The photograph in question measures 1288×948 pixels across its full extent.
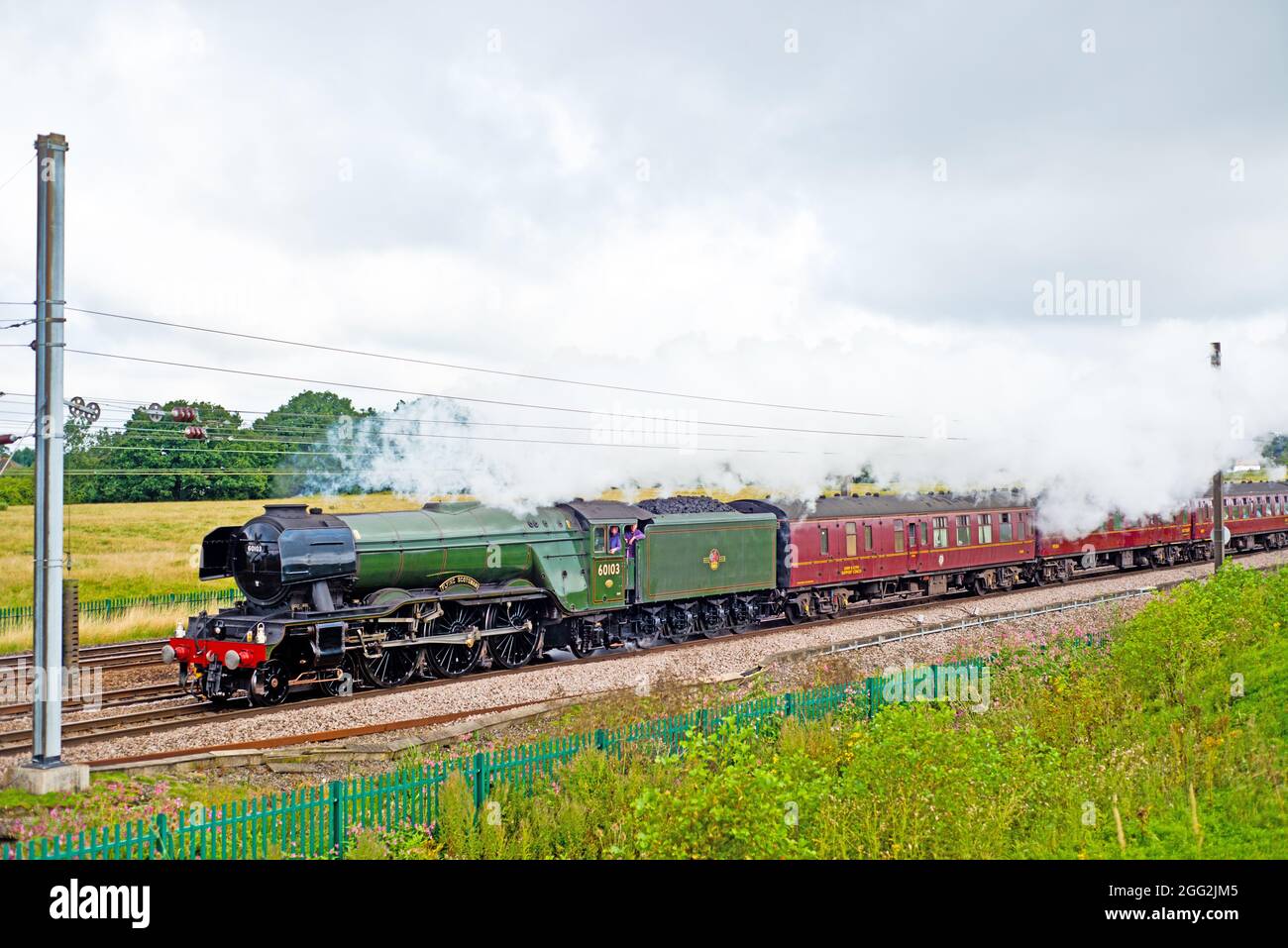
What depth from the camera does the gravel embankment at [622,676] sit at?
12664 mm

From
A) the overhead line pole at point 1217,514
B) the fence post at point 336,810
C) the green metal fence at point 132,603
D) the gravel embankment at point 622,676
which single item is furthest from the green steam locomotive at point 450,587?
the overhead line pole at point 1217,514

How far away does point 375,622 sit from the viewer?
15641 mm

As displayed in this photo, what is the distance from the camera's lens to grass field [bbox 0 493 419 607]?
2999 centimetres

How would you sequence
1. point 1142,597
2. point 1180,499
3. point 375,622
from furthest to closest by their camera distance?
point 1180,499 → point 1142,597 → point 375,622

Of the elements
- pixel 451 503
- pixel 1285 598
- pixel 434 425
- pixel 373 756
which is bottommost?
pixel 373 756

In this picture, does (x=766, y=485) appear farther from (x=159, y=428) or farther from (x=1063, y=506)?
(x=159, y=428)

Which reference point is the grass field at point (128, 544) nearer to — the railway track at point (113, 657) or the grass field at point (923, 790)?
the railway track at point (113, 657)

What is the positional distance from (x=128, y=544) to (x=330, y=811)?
105 feet

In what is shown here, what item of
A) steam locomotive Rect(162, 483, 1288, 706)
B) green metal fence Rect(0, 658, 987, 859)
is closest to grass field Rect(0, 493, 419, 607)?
steam locomotive Rect(162, 483, 1288, 706)

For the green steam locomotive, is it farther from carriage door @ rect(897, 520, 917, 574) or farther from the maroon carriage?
carriage door @ rect(897, 520, 917, 574)

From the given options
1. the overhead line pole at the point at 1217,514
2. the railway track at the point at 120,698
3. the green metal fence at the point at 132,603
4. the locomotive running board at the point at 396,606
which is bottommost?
the railway track at the point at 120,698

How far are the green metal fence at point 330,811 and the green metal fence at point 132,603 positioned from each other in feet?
58.2
